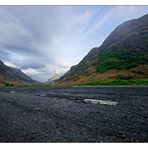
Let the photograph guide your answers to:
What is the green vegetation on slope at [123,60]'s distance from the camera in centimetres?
14162

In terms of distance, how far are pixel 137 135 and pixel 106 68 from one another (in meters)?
143

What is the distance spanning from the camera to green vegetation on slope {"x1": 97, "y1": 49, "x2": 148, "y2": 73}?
142 m

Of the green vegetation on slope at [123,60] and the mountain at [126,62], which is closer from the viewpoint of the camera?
the mountain at [126,62]

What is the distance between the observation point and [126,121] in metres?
14.4

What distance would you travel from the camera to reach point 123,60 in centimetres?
15650

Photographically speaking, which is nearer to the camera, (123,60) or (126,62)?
(126,62)

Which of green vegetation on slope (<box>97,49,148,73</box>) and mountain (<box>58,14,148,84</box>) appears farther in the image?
green vegetation on slope (<box>97,49,148,73</box>)

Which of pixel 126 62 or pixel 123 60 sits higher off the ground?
pixel 123 60
